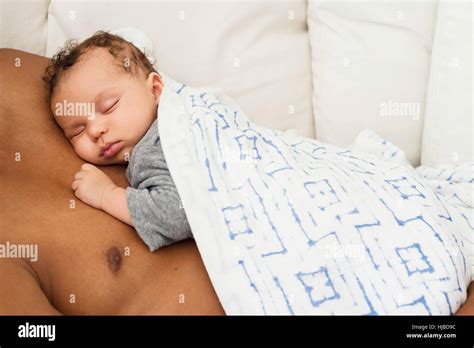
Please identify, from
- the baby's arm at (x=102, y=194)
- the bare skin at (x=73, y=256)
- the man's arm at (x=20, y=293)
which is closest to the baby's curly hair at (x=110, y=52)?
the bare skin at (x=73, y=256)

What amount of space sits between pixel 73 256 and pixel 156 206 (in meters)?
0.17

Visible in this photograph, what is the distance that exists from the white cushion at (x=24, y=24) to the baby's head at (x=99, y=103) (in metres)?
0.23

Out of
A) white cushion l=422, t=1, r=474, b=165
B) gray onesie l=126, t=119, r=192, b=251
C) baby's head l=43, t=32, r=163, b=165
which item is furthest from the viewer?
white cushion l=422, t=1, r=474, b=165

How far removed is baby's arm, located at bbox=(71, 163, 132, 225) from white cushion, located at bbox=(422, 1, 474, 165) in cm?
76

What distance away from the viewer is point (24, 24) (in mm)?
1545

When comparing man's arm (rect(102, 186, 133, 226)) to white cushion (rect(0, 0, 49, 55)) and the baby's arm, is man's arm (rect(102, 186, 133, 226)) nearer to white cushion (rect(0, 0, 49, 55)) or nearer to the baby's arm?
the baby's arm

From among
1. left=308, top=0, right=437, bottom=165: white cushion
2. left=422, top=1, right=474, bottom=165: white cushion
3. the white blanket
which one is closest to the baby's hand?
the white blanket

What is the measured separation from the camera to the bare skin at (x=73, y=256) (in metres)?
1.09

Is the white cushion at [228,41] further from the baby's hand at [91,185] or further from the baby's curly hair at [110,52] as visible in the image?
the baby's hand at [91,185]

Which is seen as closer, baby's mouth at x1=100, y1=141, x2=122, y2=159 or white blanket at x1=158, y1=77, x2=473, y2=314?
white blanket at x1=158, y1=77, x2=473, y2=314

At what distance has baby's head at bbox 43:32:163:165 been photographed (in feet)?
4.27

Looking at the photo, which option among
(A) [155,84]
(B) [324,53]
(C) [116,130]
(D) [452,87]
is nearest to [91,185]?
(C) [116,130]
